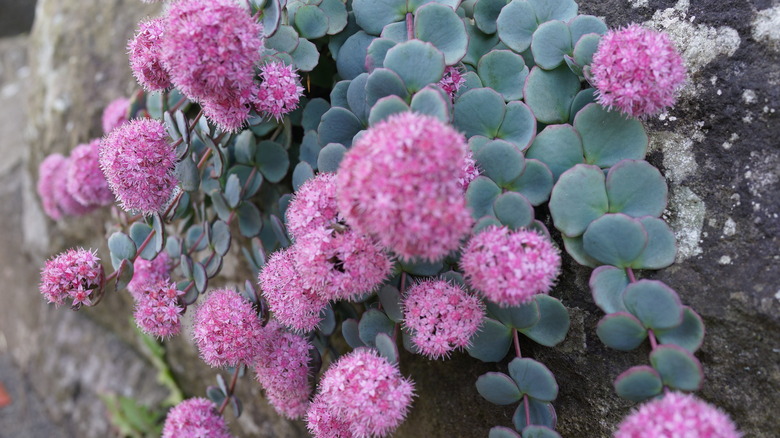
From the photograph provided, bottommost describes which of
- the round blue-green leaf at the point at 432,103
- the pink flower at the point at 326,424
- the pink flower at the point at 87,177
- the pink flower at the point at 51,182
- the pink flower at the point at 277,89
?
the pink flower at the point at 51,182

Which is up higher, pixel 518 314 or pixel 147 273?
pixel 518 314

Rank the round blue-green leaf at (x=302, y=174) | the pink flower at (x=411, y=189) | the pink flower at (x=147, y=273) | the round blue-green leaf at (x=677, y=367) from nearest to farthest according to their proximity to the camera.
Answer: the pink flower at (x=411, y=189) < the round blue-green leaf at (x=677, y=367) < the round blue-green leaf at (x=302, y=174) < the pink flower at (x=147, y=273)

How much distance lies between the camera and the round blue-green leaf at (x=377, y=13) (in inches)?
41.9

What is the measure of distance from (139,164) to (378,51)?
1.56ft

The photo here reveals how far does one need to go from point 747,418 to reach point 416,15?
854 mm

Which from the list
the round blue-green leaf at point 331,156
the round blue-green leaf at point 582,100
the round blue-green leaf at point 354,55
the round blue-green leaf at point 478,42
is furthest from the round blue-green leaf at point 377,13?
the round blue-green leaf at point 582,100

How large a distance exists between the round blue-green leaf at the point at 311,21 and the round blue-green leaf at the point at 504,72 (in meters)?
0.31

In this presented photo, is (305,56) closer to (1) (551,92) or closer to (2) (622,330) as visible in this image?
(1) (551,92)

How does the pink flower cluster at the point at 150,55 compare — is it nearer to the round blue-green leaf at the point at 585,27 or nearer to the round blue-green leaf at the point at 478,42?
the round blue-green leaf at the point at 478,42

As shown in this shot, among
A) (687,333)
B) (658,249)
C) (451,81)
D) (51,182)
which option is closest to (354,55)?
(451,81)

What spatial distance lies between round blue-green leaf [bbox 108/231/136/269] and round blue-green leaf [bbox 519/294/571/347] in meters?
0.77

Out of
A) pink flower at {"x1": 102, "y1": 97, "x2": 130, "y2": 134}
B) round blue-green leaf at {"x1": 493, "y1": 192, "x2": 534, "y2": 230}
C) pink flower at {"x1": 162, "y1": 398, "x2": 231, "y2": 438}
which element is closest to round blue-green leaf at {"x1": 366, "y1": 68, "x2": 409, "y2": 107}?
round blue-green leaf at {"x1": 493, "y1": 192, "x2": 534, "y2": 230}

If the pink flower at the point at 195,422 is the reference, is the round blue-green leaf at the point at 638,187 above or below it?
above

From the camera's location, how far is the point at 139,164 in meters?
1.04
